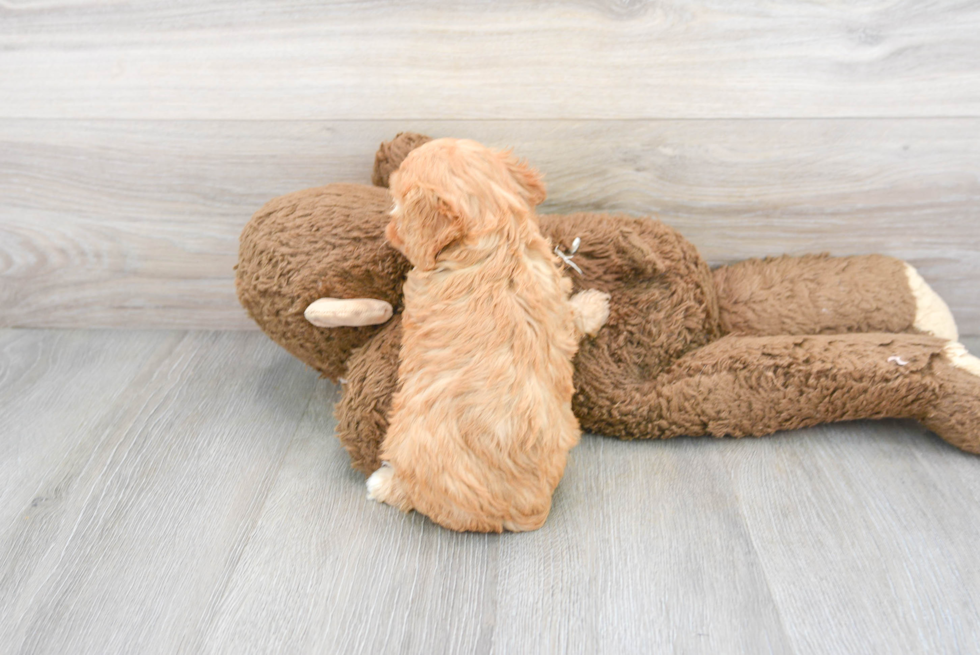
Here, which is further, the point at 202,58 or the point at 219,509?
the point at 202,58

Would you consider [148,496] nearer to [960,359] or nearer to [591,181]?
[591,181]

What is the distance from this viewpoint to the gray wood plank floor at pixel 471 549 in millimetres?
727

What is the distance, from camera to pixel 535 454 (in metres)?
0.78

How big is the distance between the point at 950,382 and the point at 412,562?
742 mm

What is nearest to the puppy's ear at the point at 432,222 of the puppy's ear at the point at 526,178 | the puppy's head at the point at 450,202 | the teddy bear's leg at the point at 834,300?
the puppy's head at the point at 450,202

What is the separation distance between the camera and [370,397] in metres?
0.89

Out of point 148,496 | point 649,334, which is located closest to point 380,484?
point 148,496

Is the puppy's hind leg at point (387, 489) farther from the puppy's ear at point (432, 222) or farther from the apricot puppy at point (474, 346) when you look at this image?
the puppy's ear at point (432, 222)

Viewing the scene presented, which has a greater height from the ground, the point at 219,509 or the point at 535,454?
the point at 535,454

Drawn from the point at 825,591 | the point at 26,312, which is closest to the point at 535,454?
the point at 825,591

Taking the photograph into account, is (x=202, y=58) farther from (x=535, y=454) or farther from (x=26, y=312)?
(x=535, y=454)

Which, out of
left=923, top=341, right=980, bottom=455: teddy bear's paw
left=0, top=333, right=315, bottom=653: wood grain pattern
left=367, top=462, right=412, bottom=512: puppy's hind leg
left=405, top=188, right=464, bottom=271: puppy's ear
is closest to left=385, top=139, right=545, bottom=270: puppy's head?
left=405, top=188, right=464, bottom=271: puppy's ear

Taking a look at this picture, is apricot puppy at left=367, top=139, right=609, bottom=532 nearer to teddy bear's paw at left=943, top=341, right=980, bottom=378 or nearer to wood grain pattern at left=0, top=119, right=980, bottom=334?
wood grain pattern at left=0, top=119, right=980, bottom=334

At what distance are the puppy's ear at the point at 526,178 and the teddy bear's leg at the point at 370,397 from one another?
0.79 feet
